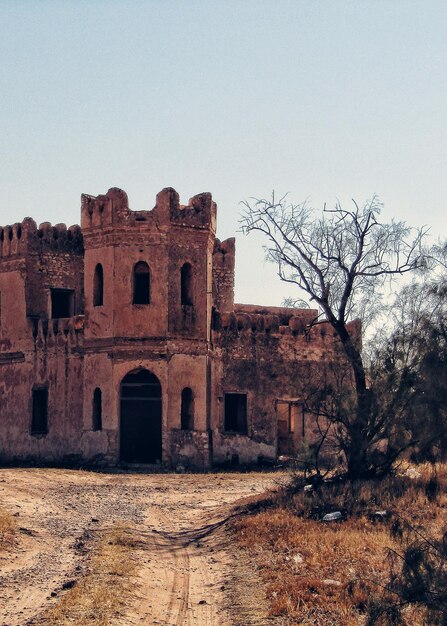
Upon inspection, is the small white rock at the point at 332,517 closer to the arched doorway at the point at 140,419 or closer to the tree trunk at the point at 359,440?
the tree trunk at the point at 359,440

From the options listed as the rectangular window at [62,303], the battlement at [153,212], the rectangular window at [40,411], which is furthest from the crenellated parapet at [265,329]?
the rectangular window at [40,411]

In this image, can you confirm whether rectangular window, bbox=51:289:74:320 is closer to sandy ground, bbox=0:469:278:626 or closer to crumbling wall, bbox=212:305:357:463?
crumbling wall, bbox=212:305:357:463

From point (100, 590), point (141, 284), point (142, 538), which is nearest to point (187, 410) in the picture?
point (141, 284)

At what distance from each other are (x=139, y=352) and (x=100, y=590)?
1760 cm

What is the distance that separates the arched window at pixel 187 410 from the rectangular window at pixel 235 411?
5.99 ft

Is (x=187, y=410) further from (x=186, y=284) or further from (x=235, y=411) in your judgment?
(x=186, y=284)

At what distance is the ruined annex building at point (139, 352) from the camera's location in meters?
29.9

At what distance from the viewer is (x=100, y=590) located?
1238cm

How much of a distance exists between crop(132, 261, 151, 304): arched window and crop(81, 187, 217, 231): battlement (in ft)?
4.47

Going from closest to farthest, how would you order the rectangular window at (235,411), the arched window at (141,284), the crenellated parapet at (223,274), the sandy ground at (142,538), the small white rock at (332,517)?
the sandy ground at (142,538), the small white rock at (332,517), the arched window at (141,284), the rectangular window at (235,411), the crenellated parapet at (223,274)

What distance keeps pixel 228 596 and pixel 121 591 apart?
144 cm

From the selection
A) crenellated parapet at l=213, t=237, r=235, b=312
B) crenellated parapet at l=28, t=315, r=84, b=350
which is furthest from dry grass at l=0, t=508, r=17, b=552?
crenellated parapet at l=213, t=237, r=235, b=312

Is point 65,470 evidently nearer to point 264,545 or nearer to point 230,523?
point 230,523

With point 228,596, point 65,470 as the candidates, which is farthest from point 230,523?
point 65,470
